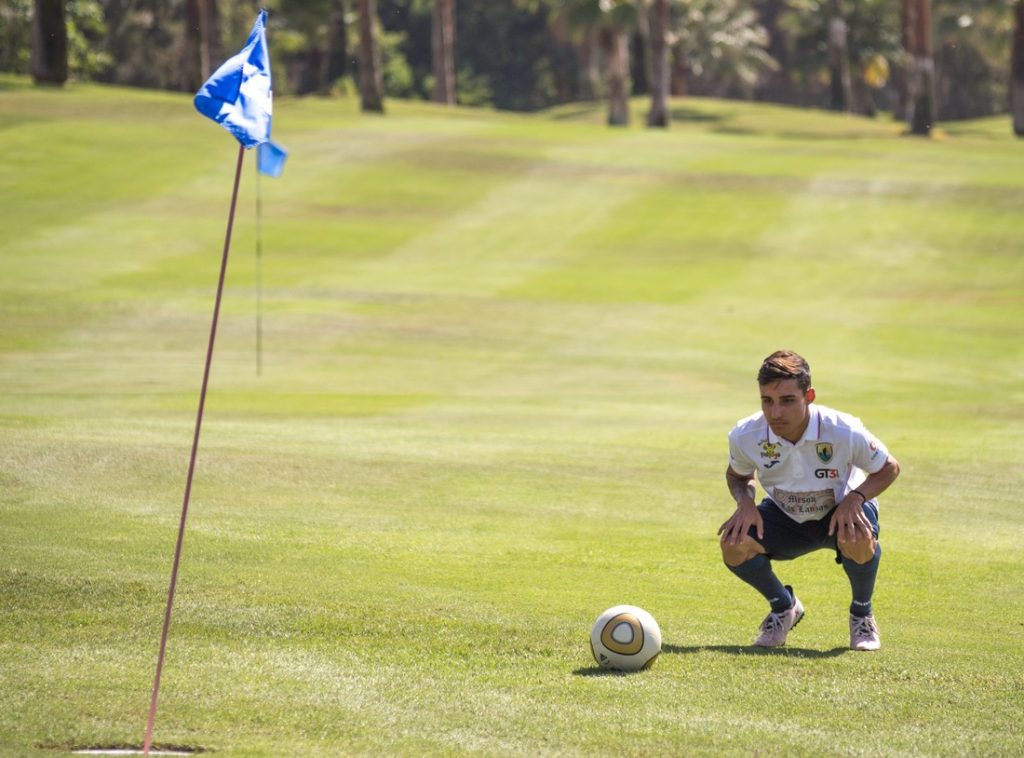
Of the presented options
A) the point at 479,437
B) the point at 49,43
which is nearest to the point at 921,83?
the point at 49,43

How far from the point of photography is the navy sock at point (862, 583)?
28.0ft

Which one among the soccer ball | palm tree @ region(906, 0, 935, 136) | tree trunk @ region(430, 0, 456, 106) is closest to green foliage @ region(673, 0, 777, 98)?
tree trunk @ region(430, 0, 456, 106)

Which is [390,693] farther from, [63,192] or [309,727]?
[63,192]

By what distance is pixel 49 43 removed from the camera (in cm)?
5566

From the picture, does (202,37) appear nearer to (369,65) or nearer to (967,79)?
(369,65)

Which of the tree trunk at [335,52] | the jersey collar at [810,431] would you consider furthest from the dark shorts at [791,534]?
the tree trunk at [335,52]

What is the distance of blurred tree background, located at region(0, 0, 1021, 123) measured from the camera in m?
68.9

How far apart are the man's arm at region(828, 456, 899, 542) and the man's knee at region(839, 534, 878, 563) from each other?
0.09 ft

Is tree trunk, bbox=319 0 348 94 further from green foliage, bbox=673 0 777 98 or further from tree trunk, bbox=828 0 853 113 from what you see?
tree trunk, bbox=828 0 853 113

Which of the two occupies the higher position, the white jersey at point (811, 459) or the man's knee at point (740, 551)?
the white jersey at point (811, 459)

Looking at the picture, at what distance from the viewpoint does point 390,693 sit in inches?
296

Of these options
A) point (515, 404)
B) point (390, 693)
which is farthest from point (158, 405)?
point (390, 693)

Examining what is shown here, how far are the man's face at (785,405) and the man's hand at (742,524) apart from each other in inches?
18.9

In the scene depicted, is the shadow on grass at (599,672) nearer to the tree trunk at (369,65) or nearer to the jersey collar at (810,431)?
the jersey collar at (810,431)
